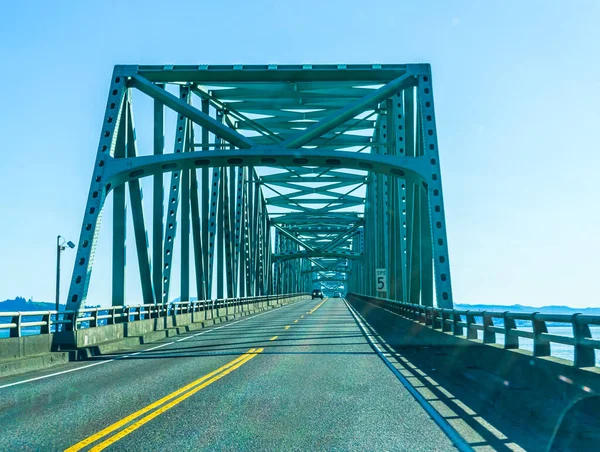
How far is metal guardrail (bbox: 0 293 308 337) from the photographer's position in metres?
13.2

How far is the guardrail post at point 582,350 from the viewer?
257 inches

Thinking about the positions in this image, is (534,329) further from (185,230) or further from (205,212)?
(205,212)

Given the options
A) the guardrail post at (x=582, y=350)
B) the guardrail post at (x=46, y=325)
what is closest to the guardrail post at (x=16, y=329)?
the guardrail post at (x=46, y=325)

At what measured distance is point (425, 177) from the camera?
21.0 metres

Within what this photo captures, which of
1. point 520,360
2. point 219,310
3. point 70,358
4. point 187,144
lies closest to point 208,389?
point 520,360

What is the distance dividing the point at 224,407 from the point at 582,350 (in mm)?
4215

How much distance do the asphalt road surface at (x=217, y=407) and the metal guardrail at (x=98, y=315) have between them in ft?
3.86

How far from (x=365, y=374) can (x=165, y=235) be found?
16016 mm

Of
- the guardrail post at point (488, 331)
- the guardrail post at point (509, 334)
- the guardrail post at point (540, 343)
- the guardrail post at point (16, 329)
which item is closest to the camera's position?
the guardrail post at point (540, 343)

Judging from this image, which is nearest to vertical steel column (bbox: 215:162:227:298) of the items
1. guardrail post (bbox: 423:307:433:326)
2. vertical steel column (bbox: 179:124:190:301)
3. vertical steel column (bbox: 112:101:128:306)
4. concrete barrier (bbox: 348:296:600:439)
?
vertical steel column (bbox: 179:124:190:301)

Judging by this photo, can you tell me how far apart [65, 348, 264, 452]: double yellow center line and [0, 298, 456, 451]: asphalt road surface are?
0.01 m

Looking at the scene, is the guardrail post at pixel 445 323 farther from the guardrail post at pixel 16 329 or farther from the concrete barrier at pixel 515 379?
the guardrail post at pixel 16 329

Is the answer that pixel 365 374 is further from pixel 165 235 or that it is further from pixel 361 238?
pixel 361 238

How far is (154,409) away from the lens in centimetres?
813
